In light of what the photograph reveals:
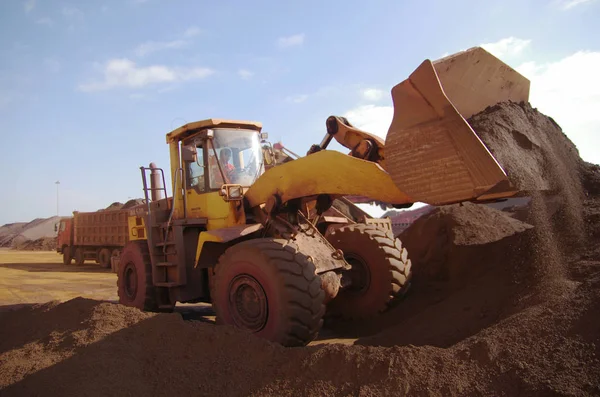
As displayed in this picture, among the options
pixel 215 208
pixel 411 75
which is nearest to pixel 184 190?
pixel 215 208

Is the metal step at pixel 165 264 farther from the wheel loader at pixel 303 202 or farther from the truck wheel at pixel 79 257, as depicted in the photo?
the truck wheel at pixel 79 257

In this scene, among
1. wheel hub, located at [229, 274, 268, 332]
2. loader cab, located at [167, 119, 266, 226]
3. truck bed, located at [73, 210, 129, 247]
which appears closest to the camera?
wheel hub, located at [229, 274, 268, 332]

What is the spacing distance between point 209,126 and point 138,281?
2.90 meters

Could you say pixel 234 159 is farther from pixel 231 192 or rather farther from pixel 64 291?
pixel 64 291

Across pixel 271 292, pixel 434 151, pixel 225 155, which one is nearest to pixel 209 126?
pixel 225 155

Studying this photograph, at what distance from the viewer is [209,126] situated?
22.5ft

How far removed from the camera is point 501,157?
4039 mm

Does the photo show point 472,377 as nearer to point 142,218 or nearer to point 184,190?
point 184,190

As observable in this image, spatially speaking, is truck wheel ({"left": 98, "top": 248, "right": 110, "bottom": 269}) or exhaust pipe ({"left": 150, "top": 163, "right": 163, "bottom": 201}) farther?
truck wheel ({"left": 98, "top": 248, "right": 110, "bottom": 269})

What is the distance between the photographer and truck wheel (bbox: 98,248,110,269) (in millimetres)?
19719

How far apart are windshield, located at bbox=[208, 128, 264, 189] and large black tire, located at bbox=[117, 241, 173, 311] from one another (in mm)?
1863

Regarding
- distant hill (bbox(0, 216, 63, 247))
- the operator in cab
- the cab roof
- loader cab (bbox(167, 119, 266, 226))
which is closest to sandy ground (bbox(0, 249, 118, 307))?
loader cab (bbox(167, 119, 266, 226))

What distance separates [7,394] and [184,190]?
3.78 metres

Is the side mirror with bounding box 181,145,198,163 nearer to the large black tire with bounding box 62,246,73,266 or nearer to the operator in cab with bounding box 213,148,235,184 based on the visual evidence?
the operator in cab with bounding box 213,148,235,184
